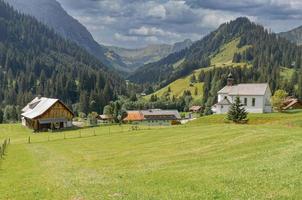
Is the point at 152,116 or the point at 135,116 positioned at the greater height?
the point at 135,116

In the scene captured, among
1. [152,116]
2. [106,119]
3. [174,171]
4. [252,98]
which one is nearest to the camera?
[174,171]

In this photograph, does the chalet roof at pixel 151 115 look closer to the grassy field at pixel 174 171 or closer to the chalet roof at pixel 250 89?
the chalet roof at pixel 250 89

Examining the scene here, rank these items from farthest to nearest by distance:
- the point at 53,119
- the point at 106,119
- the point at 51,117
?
the point at 106,119 < the point at 51,117 < the point at 53,119

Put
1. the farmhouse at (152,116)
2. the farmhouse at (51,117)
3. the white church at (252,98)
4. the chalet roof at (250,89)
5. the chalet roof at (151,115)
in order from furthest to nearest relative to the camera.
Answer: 1. the chalet roof at (151,115)
2. the farmhouse at (152,116)
3. the chalet roof at (250,89)
4. the white church at (252,98)
5. the farmhouse at (51,117)

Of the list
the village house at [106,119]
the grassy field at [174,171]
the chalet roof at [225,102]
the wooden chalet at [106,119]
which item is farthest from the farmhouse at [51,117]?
the grassy field at [174,171]

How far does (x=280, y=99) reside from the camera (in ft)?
397

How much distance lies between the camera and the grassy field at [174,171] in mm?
24875

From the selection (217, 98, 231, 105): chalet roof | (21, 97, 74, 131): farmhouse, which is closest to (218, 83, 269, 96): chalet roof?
(217, 98, 231, 105): chalet roof

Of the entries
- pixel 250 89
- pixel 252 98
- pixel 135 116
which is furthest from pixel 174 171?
pixel 135 116

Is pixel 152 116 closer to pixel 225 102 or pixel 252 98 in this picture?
pixel 225 102

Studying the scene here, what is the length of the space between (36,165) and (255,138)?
22890 millimetres

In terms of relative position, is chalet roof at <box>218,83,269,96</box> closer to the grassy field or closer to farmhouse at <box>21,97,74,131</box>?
farmhouse at <box>21,97,74,131</box>

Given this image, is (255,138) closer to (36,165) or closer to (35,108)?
(36,165)

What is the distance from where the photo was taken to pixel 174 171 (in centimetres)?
3319
